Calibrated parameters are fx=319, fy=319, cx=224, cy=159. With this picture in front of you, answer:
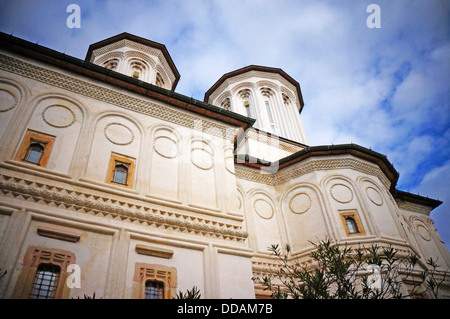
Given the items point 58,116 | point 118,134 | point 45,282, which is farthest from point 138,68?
point 45,282

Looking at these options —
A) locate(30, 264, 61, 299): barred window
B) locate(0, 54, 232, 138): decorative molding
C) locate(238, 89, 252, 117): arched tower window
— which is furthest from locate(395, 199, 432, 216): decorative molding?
locate(30, 264, 61, 299): barred window

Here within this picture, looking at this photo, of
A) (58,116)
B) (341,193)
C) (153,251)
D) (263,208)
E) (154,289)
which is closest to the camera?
(154,289)

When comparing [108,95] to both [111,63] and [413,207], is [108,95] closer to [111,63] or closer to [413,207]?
[111,63]

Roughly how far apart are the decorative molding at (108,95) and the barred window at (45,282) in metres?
4.46

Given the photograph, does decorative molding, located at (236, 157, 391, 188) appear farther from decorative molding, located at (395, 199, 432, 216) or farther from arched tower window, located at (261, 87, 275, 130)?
arched tower window, located at (261, 87, 275, 130)

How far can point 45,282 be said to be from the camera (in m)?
5.30

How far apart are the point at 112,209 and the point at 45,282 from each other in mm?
1715

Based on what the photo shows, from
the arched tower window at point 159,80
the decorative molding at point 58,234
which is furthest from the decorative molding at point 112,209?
the arched tower window at point 159,80

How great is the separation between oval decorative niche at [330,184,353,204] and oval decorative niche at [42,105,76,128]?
8070 millimetres

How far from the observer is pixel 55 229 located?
578cm

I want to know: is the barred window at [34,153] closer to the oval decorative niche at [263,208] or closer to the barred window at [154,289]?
the barred window at [154,289]

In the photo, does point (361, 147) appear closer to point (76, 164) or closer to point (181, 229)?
point (181, 229)
